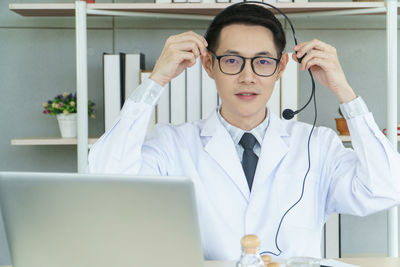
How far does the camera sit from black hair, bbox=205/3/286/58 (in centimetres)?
152

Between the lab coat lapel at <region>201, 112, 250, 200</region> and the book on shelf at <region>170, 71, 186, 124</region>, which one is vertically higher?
the book on shelf at <region>170, 71, 186, 124</region>

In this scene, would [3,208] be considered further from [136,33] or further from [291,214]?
[136,33]

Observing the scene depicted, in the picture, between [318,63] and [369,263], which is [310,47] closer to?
[318,63]

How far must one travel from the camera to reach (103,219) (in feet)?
A: 2.27

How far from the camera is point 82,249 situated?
0.72 meters

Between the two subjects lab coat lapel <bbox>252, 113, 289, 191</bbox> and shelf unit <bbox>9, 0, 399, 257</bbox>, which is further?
shelf unit <bbox>9, 0, 399, 257</bbox>

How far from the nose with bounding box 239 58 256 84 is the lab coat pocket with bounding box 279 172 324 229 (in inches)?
13.5

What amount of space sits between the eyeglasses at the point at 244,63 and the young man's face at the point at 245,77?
0.04 ft

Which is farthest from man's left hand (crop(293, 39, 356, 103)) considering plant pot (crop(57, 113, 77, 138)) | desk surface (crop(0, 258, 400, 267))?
plant pot (crop(57, 113, 77, 138))

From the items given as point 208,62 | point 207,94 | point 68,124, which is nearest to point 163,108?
point 207,94

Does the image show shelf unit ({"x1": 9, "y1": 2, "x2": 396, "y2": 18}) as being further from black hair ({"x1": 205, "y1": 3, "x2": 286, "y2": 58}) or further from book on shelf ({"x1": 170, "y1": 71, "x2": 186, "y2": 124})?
black hair ({"x1": 205, "y1": 3, "x2": 286, "y2": 58})

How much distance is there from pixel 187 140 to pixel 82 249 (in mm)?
899

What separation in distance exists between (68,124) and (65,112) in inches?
2.3

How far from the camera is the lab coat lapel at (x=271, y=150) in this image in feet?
4.76
